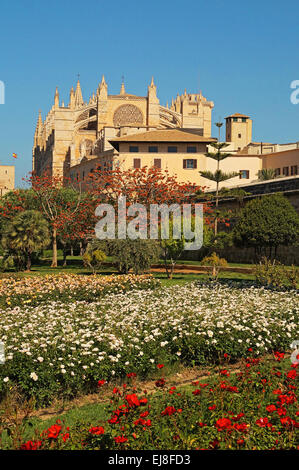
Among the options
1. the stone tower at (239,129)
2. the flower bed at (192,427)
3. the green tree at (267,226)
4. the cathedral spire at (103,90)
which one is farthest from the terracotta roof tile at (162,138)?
the flower bed at (192,427)

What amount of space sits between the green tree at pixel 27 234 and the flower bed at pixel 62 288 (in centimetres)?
832

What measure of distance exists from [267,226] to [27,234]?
1069cm

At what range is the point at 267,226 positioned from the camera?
73.9 feet

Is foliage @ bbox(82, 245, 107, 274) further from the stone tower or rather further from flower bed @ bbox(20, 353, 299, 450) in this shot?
the stone tower

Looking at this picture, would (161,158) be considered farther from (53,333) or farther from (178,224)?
(53,333)

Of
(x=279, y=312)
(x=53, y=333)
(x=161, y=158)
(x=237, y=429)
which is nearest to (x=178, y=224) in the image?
(x=279, y=312)

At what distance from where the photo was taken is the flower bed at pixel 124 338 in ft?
22.9

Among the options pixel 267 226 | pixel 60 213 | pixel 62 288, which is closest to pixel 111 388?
pixel 62 288

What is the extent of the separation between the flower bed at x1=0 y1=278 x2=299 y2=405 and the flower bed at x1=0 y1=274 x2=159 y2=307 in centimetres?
135

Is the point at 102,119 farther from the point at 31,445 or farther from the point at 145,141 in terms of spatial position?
the point at 31,445

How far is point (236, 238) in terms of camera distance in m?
23.6

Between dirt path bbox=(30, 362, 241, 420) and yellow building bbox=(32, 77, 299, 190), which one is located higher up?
yellow building bbox=(32, 77, 299, 190)

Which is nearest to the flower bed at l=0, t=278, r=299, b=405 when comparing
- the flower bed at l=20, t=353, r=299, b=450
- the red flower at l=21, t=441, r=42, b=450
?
the flower bed at l=20, t=353, r=299, b=450

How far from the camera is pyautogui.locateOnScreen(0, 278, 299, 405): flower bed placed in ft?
22.9
